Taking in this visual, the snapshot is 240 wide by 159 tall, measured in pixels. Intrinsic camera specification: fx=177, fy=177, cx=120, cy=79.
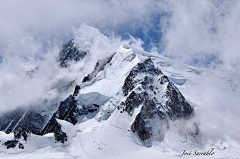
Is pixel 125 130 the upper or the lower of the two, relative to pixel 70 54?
lower

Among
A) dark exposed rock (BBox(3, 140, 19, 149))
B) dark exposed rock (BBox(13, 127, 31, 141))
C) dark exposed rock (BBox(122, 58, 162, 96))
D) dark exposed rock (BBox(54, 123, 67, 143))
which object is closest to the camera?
dark exposed rock (BBox(3, 140, 19, 149))

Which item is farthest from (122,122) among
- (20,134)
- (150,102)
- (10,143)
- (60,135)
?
(10,143)

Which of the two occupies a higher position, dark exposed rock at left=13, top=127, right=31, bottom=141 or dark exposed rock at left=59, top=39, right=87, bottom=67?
dark exposed rock at left=59, top=39, right=87, bottom=67

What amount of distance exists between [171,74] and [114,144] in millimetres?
88843

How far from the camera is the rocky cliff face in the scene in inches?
3038

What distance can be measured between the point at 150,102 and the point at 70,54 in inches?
4547

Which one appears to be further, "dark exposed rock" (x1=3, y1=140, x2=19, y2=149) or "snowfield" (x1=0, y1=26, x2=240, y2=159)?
"snowfield" (x1=0, y1=26, x2=240, y2=159)

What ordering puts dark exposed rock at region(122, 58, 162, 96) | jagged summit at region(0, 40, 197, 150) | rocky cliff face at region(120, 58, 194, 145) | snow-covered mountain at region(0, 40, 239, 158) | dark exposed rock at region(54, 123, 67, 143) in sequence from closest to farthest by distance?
snow-covered mountain at region(0, 40, 239, 158)
dark exposed rock at region(54, 123, 67, 143)
rocky cliff face at region(120, 58, 194, 145)
jagged summit at region(0, 40, 197, 150)
dark exposed rock at region(122, 58, 162, 96)

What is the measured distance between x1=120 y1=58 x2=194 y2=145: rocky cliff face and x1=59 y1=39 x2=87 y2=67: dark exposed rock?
83702 millimetres

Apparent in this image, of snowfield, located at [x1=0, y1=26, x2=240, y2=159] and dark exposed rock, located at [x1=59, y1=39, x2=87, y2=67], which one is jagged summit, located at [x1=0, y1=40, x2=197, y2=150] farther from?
dark exposed rock, located at [x1=59, y1=39, x2=87, y2=67]

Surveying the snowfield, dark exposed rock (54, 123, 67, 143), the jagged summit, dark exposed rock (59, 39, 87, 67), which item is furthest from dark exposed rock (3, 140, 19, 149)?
dark exposed rock (59, 39, 87, 67)

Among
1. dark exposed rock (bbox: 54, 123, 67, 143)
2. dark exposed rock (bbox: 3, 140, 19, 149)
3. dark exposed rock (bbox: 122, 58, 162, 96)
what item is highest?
dark exposed rock (bbox: 122, 58, 162, 96)

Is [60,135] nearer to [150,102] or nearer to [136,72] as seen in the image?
[150,102]

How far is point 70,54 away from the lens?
567 ft
